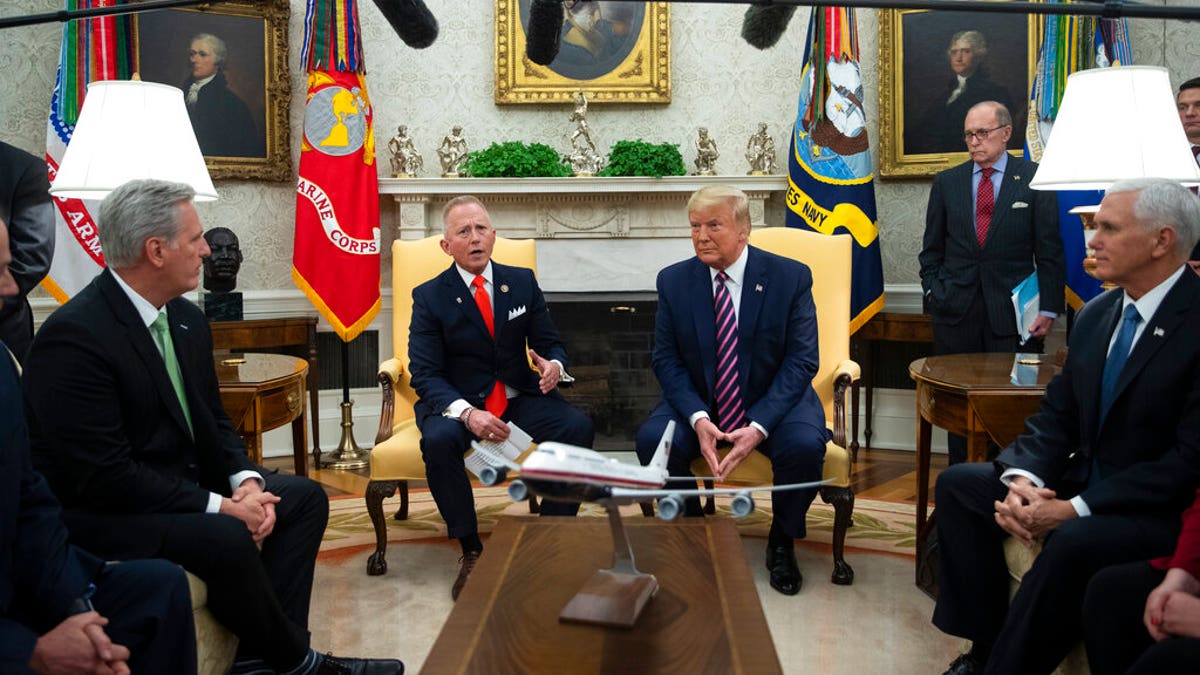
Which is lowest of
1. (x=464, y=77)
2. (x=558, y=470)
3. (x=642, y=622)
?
(x=642, y=622)

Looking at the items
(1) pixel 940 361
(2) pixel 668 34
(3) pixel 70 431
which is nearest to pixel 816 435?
(1) pixel 940 361

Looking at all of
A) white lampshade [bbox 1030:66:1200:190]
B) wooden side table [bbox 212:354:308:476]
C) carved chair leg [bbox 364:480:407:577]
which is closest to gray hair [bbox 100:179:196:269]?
wooden side table [bbox 212:354:308:476]

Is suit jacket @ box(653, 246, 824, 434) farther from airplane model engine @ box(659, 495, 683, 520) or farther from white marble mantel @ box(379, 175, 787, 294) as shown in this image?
white marble mantel @ box(379, 175, 787, 294)

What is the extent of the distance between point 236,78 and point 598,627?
189 inches

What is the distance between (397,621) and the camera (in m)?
3.28

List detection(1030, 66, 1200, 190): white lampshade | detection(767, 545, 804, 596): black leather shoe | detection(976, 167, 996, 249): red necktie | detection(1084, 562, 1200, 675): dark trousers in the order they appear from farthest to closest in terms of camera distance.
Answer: detection(976, 167, 996, 249): red necktie < detection(767, 545, 804, 596): black leather shoe < detection(1030, 66, 1200, 190): white lampshade < detection(1084, 562, 1200, 675): dark trousers

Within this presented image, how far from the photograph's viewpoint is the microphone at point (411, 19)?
1457mm

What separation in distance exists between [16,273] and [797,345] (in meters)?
2.82

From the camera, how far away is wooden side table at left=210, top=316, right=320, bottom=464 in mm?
5098

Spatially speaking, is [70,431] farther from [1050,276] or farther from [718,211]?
[1050,276]

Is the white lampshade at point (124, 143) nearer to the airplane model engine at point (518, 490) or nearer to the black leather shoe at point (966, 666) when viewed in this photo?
the airplane model engine at point (518, 490)

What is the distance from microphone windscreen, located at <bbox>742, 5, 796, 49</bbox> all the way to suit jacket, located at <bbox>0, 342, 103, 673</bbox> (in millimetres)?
1530

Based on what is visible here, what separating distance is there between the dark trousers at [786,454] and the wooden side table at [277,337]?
8.01 feet

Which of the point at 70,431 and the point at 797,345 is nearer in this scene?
the point at 70,431
